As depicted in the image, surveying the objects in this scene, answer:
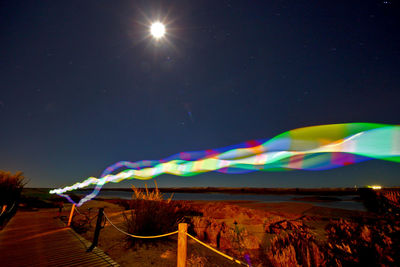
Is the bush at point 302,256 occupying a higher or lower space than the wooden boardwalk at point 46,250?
higher

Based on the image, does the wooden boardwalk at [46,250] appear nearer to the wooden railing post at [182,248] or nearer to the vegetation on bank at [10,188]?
the wooden railing post at [182,248]

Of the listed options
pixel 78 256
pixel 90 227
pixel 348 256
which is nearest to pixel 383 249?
pixel 348 256

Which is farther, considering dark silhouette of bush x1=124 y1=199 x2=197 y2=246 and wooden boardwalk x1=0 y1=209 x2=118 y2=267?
dark silhouette of bush x1=124 y1=199 x2=197 y2=246

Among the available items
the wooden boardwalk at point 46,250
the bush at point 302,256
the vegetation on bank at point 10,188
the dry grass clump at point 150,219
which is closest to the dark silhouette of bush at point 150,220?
the dry grass clump at point 150,219

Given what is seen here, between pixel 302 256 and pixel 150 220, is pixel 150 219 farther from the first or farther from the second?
pixel 302 256

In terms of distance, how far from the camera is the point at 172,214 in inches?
280

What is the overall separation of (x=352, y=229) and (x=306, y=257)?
1.43 meters

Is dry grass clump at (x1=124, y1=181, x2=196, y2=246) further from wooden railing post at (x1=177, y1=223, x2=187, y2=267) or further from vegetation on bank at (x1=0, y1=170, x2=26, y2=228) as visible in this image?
vegetation on bank at (x1=0, y1=170, x2=26, y2=228)

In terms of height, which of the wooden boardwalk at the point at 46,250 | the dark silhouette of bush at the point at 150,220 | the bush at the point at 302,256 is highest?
the dark silhouette of bush at the point at 150,220

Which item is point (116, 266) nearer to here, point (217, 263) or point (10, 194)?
point (217, 263)

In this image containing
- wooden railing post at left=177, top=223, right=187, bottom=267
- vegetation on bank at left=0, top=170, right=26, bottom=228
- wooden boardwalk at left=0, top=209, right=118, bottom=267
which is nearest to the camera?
wooden railing post at left=177, top=223, right=187, bottom=267

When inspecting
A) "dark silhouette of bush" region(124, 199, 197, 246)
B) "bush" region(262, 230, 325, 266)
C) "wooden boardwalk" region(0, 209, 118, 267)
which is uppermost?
"dark silhouette of bush" region(124, 199, 197, 246)

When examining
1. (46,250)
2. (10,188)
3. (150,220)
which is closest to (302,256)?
(150,220)

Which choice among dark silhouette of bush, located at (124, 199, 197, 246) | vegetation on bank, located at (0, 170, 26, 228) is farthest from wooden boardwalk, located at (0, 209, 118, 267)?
vegetation on bank, located at (0, 170, 26, 228)
